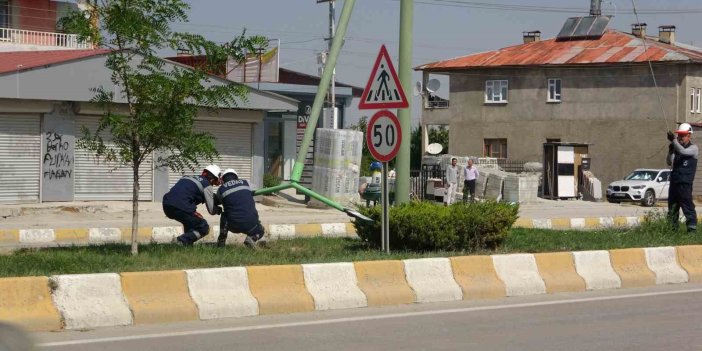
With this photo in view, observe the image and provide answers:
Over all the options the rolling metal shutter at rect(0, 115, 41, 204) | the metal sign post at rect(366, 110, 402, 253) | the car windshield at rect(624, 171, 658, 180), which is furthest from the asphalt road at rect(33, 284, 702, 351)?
the car windshield at rect(624, 171, 658, 180)

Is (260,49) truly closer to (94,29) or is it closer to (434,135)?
(94,29)

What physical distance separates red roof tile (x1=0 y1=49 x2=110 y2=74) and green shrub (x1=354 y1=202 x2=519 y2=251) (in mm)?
16308

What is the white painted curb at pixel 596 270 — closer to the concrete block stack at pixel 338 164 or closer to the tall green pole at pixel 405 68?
the tall green pole at pixel 405 68

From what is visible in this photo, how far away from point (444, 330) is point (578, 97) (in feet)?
162

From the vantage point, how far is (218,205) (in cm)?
1596

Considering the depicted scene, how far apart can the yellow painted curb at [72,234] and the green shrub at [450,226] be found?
26.9ft

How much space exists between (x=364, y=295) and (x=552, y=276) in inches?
115

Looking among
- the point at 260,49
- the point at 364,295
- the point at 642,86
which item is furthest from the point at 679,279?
the point at 642,86

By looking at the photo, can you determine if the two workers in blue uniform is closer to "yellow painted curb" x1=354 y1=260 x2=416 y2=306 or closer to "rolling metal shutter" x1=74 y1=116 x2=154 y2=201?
"yellow painted curb" x1=354 y1=260 x2=416 y2=306

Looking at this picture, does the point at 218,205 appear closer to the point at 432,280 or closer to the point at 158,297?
the point at 432,280

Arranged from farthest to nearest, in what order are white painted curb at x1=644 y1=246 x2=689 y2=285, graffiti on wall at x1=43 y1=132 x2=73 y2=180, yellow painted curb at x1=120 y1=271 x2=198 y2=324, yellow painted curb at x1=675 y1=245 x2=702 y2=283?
1. graffiti on wall at x1=43 y1=132 x2=73 y2=180
2. yellow painted curb at x1=675 y1=245 x2=702 y2=283
3. white painted curb at x1=644 y1=246 x2=689 y2=285
4. yellow painted curb at x1=120 y1=271 x2=198 y2=324

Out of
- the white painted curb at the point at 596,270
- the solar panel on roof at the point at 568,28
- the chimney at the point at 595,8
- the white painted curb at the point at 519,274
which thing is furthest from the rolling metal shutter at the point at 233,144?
the chimney at the point at 595,8

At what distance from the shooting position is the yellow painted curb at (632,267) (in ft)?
47.6

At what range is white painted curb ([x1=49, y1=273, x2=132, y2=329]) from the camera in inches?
393
